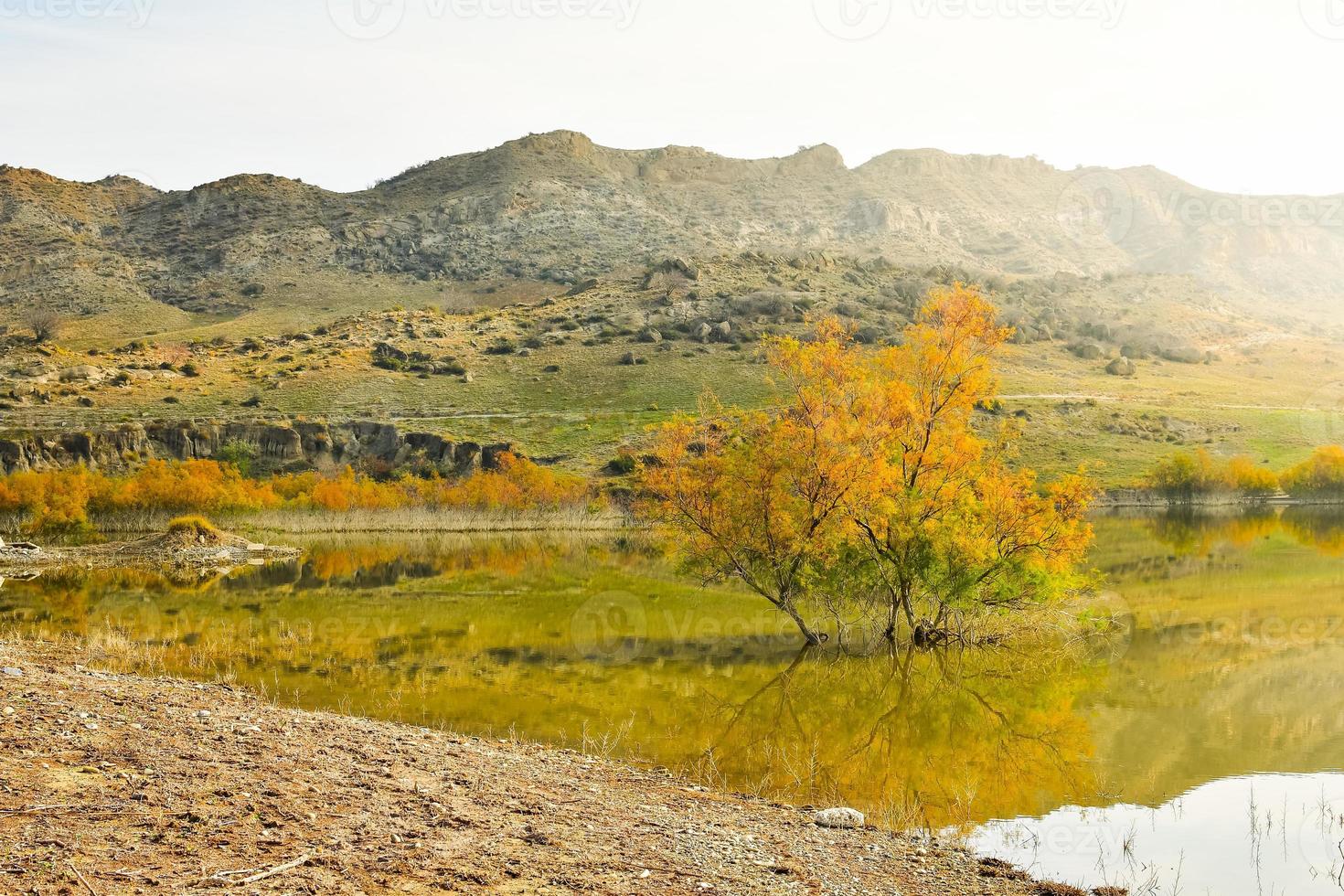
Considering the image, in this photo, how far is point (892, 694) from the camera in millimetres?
18266

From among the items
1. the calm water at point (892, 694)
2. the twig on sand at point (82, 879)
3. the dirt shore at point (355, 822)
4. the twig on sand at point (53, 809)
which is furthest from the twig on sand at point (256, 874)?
the calm water at point (892, 694)

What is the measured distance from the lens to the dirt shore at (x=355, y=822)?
7203 mm

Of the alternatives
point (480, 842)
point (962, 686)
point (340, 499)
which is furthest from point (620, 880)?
point (340, 499)

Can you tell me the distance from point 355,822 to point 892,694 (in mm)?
11721

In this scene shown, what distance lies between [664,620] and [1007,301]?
114 m

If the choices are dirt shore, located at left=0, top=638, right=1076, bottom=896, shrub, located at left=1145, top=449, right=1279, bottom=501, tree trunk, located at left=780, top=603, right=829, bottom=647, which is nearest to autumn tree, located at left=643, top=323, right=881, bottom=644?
tree trunk, located at left=780, top=603, right=829, bottom=647

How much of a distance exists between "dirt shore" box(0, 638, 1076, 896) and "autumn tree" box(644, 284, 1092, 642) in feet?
35.9

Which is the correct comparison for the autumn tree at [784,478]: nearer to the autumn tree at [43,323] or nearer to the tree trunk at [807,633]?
the tree trunk at [807,633]

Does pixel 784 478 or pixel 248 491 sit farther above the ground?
pixel 784 478

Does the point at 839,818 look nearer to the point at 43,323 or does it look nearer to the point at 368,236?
the point at 43,323

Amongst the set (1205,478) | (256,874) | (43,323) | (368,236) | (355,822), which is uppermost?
(368,236)

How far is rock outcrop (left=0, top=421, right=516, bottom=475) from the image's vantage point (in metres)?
67.6

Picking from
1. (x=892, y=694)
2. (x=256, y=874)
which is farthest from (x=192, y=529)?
(x=256, y=874)

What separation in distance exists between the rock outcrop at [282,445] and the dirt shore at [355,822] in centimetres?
5987
